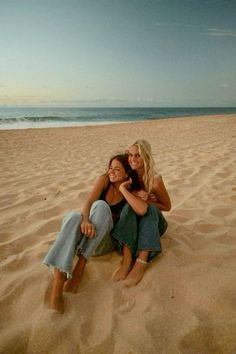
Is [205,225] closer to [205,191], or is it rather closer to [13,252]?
[205,191]

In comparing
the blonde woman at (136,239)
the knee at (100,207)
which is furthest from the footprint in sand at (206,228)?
the knee at (100,207)

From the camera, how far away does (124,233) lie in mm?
2311

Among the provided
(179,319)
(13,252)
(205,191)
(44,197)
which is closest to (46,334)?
(179,319)

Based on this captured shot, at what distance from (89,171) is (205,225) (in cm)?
298

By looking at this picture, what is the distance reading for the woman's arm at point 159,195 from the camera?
2.61 m

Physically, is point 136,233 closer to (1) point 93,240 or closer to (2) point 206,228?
(1) point 93,240

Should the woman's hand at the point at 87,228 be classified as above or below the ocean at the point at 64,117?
above

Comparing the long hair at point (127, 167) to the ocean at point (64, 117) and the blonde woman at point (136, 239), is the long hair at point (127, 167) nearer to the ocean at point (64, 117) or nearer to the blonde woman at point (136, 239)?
the blonde woman at point (136, 239)

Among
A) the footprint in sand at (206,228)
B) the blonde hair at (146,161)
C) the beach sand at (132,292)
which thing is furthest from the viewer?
the footprint in sand at (206,228)

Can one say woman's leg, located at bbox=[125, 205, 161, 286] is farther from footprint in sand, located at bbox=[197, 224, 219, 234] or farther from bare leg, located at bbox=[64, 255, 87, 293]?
footprint in sand, located at bbox=[197, 224, 219, 234]

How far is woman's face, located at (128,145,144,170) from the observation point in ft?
8.30

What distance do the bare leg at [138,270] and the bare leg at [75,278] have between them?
0.35 m

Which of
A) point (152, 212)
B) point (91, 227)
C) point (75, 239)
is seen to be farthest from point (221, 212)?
point (75, 239)

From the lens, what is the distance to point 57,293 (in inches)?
77.7
